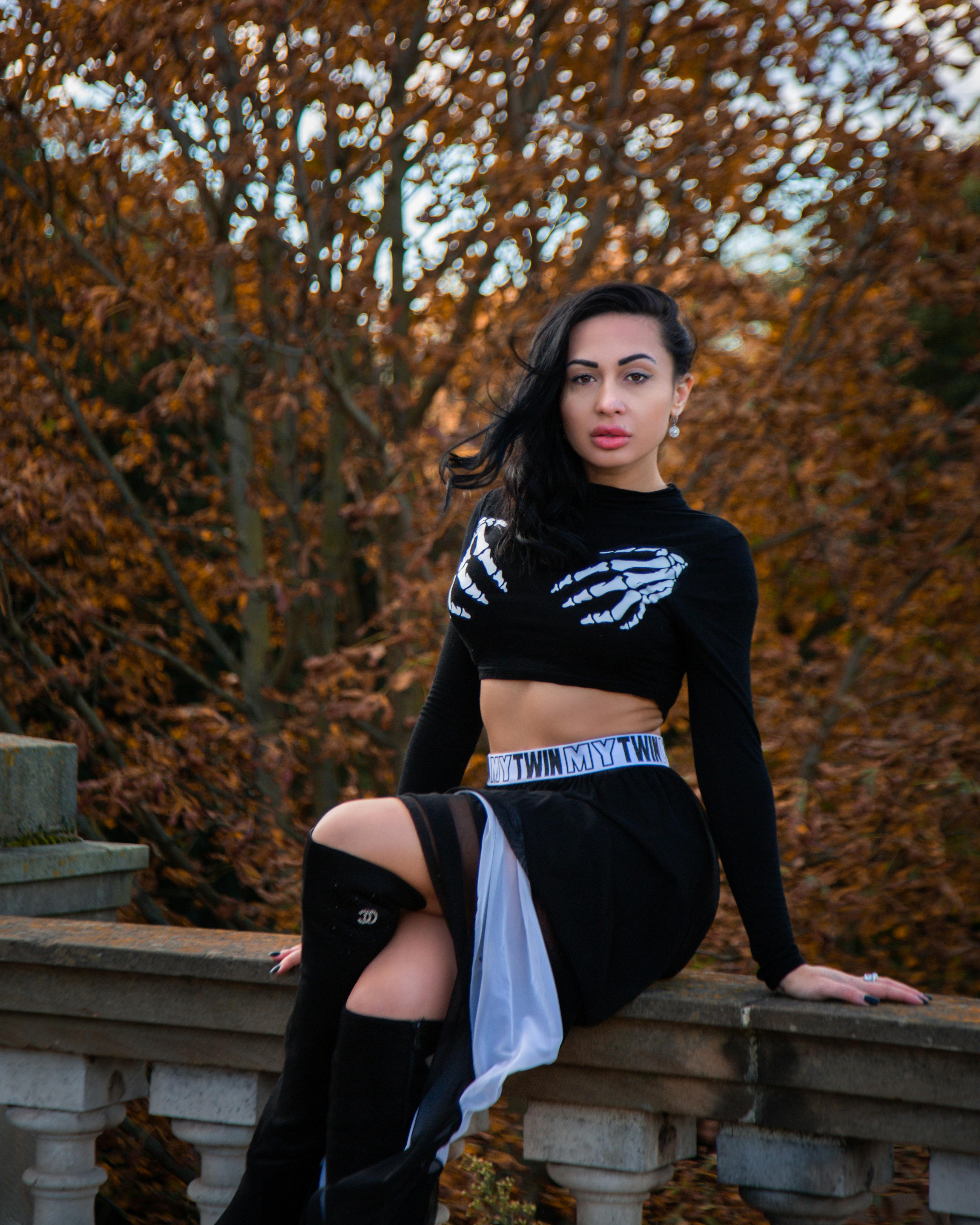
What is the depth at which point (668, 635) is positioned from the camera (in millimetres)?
2057

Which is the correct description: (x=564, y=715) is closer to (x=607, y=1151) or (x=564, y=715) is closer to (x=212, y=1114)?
(x=607, y=1151)

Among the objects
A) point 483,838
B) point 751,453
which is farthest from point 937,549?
point 483,838

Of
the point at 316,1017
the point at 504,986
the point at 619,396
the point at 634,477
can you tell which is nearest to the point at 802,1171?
the point at 504,986

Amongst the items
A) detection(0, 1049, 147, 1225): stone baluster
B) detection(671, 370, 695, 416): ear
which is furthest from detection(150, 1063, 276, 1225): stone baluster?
detection(671, 370, 695, 416): ear

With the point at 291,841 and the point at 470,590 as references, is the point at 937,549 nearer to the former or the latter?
the point at 291,841

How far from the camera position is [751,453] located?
5.28 meters

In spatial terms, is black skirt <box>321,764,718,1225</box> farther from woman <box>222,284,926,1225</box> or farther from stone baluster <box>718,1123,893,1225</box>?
stone baluster <box>718,1123,893,1225</box>

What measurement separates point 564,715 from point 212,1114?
2.88 feet

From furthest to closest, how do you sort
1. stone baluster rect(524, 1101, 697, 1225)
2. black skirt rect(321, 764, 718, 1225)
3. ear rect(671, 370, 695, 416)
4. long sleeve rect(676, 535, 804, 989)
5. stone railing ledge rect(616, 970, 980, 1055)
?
ear rect(671, 370, 695, 416) → long sleeve rect(676, 535, 804, 989) → stone baluster rect(524, 1101, 697, 1225) → black skirt rect(321, 764, 718, 1225) → stone railing ledge rect(616, 970, 980, 1055)

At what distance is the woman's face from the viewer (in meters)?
2.21

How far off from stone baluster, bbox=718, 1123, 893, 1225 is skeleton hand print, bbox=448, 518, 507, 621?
947 millimetres

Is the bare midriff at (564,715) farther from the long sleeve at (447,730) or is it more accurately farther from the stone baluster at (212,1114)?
the stone baluster at (212,1114)

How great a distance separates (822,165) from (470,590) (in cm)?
374

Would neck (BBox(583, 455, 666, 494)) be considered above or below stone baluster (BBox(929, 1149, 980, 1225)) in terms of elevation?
above
